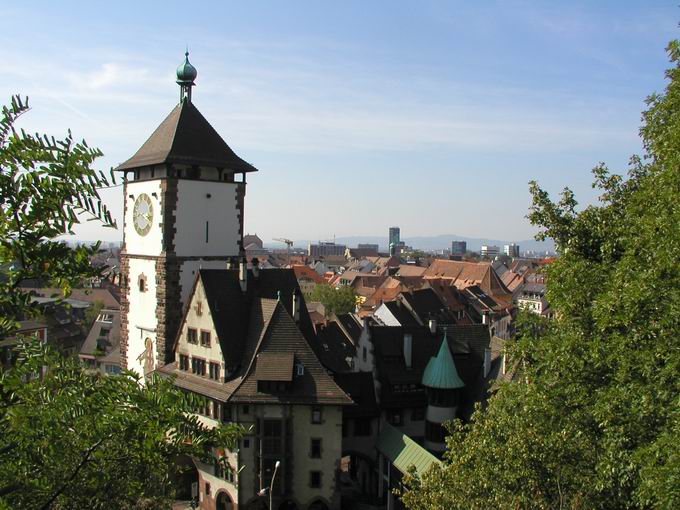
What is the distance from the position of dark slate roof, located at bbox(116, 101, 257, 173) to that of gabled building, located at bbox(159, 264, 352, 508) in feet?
19.0

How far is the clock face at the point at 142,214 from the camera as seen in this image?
31781mm

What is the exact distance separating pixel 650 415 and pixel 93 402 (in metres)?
11.4

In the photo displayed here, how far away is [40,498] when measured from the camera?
7.17m

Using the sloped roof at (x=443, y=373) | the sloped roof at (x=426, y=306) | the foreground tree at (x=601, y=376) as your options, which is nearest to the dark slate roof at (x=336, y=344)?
the sloped roof at (x=443, y=373)

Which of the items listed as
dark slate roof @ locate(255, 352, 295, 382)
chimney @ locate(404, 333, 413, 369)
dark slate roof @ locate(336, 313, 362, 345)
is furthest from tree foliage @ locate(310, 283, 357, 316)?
dark slate roof @ locate(255, 352, 295, 382)

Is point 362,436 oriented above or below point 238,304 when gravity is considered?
below

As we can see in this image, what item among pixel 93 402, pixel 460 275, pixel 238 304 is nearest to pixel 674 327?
pixel 93 402

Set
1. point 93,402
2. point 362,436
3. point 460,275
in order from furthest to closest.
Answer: point 460,275, point 362,436, point 93,402

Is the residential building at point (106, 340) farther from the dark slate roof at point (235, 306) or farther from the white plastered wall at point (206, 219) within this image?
the dark slate roof at point (235, 306)

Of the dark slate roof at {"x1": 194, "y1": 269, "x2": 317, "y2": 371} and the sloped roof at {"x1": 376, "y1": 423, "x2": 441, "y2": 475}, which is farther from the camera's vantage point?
the dark slate roof at {"x1": 194, "y1": 269, "x2": 317, "y2": 371}

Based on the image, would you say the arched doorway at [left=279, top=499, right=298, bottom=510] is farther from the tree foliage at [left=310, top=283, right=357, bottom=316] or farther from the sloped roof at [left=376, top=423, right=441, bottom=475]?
the tree foliage at [left=310, top=283, right=357, bottom=316]

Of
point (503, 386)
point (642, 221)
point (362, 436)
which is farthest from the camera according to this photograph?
point (362, 436)

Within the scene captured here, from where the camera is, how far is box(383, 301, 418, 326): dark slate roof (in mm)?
63844

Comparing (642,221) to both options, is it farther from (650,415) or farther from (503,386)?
(503,386)
